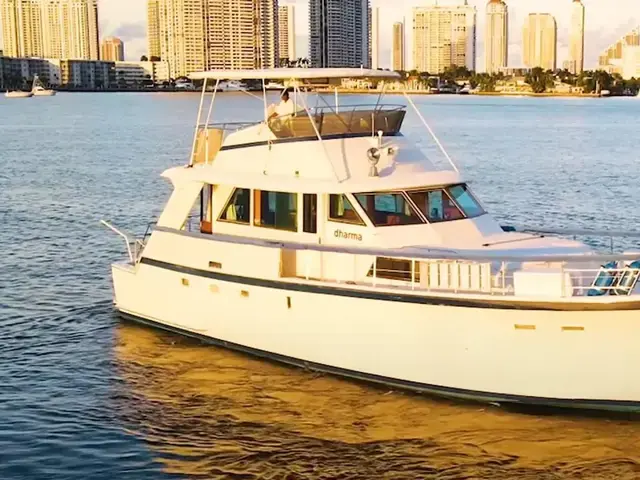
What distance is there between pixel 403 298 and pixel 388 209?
2052 mm

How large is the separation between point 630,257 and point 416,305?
288 centimetres

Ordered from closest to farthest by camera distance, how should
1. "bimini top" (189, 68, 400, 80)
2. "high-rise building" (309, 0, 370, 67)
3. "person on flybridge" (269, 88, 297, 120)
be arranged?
"bimini top" (189, 68, 400, 80), "person on flybridge" (269, 88, 297, 120), "high-rise building" (309, 0, 370, 67)

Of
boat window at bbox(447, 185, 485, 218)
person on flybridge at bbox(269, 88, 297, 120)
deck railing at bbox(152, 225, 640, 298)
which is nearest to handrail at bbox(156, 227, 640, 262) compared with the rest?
deck railing at bbox(152, 225, 640, 298)

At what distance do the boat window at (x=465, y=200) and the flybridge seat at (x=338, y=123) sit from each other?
1.54 meters

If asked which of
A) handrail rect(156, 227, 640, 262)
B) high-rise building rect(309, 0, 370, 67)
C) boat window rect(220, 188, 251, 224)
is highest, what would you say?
high-rise building rect(309, 0, 370, 67)

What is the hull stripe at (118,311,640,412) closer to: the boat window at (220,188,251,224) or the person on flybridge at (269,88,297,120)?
the boat window at (220,188,251,224)

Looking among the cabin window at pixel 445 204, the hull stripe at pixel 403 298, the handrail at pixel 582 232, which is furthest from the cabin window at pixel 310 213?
the handrail at pixel 582 232

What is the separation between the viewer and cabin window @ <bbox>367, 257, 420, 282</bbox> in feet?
Answer: 49.0

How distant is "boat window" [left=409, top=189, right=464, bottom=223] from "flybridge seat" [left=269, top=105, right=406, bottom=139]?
1.51 metres

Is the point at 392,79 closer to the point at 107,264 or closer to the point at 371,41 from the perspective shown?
the point at 107,264

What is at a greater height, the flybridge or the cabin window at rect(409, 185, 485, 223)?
the flybridge

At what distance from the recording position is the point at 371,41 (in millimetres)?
135000

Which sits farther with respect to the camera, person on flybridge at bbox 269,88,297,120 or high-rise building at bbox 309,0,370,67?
high-rise building at bbox 309,0,370,67

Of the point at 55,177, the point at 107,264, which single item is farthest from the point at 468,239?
the point at 55,177
